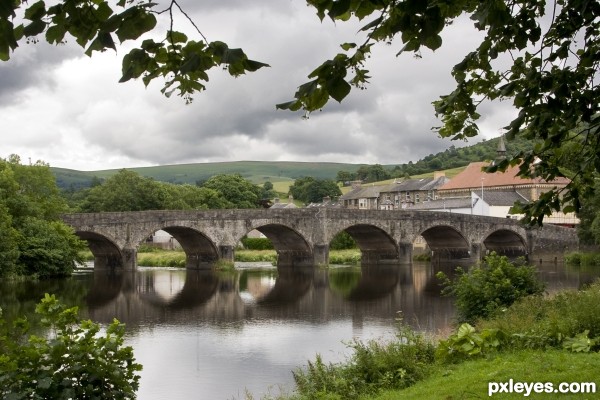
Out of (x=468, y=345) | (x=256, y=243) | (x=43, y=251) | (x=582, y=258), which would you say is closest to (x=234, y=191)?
(x=256, y=243)

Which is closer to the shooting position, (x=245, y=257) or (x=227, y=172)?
(x=245, y=257)

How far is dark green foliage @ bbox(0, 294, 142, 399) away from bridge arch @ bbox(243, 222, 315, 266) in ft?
112

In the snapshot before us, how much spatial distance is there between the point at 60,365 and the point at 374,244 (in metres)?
41.8

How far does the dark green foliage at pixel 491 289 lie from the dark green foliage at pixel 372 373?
130 inches

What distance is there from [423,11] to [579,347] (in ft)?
20.9

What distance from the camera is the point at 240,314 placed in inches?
818

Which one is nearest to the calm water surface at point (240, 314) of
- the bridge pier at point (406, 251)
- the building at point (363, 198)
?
the bridge pier at point (406, 251)

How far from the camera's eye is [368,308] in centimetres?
2180

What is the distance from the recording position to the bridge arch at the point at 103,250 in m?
36.3

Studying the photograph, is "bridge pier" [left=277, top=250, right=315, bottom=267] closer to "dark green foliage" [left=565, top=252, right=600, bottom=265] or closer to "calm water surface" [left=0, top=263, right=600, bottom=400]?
"calm water surface" [left=0, top=263, right=600, bottom=400]

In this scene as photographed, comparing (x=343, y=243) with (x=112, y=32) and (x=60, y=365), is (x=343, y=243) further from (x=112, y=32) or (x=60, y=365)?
(x=112, y=32)

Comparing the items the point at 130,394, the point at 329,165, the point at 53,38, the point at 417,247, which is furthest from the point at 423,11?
the point at 329,165

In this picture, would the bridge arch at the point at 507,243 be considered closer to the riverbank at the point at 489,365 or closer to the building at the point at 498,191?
the building at the point at 498,191

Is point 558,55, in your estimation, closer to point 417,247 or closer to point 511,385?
point 511,385
